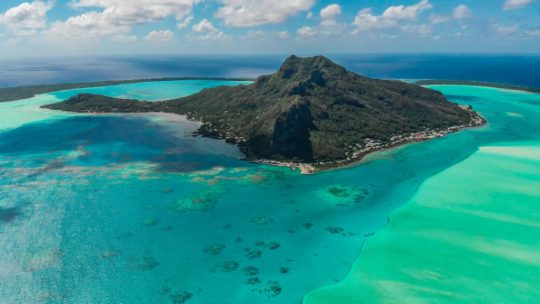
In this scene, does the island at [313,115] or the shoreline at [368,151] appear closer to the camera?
the shoreline at [368,151]

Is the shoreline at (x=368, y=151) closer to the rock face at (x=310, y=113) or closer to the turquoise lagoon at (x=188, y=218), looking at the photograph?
the rock face at (x=310, y=113)

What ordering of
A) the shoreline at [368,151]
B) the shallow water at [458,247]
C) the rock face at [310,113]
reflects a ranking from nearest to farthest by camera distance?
1. the shallow water at [458,247]
2. the shoreline at [368,151]
3. the rock face at [310,113]

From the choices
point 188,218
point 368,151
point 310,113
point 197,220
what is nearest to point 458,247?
point 197,220

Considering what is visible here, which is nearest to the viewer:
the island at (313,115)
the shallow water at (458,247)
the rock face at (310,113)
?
the shallow water at (458,247)

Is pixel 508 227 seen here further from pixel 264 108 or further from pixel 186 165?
pixel 264 108

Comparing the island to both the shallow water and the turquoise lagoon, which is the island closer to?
the turquoise lagoon

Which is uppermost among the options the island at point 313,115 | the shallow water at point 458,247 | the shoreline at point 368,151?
the island at point 313,115

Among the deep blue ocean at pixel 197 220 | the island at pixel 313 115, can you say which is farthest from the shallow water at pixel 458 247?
the island at pixel 313 115

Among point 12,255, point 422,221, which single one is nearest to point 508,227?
point 422,221
